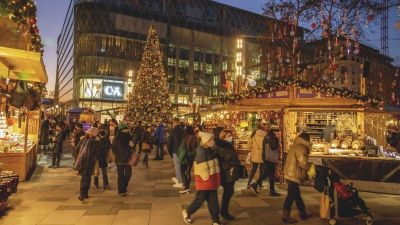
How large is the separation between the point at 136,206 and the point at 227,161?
267 centimetres

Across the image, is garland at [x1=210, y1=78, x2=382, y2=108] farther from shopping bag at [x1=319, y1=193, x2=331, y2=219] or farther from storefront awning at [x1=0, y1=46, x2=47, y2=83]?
storefront awning at [x1=0, y1=46, x2=47, y2=83]

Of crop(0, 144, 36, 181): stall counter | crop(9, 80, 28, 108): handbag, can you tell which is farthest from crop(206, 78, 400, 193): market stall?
crop(0, 144, 36, 181): stall counter

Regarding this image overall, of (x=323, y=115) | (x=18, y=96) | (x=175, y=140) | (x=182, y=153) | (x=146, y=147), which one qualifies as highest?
(x=18, y=96)

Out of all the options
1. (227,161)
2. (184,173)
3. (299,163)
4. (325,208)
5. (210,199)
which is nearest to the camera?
(210,199)

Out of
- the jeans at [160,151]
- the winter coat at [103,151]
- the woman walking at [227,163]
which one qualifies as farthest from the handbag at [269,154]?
the jeans at [160,151]

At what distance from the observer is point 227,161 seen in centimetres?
685

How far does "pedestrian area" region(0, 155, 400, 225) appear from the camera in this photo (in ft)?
23.8

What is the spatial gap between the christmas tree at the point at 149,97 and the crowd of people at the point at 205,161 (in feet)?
38.4

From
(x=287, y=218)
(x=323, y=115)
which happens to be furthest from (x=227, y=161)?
(x=323, y=115)

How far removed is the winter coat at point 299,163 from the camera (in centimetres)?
709

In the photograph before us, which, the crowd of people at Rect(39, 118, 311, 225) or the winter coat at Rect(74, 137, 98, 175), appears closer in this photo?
the crowd of people at Rect(39, 118, 311, 225)

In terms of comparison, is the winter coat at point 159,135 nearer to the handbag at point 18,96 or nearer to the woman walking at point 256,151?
the handbag at point 18,96

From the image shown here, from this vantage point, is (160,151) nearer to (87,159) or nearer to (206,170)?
(87,159)

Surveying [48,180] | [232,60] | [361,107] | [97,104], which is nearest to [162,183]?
[48,180]
